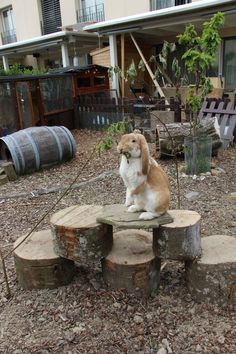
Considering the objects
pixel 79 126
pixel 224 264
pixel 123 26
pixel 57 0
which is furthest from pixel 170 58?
pixel 224 264

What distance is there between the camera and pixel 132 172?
2.26 meters

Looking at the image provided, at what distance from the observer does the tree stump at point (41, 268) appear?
251cm

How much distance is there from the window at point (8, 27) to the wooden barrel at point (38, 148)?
16.6m

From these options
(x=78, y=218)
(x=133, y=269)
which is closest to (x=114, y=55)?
(x=78, y=218)

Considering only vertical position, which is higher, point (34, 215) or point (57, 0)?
point (57, 0)

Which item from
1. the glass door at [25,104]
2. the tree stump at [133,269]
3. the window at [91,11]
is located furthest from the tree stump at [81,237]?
the window at [91,11]

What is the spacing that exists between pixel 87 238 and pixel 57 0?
58.2ft

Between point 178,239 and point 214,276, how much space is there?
1.24 feet

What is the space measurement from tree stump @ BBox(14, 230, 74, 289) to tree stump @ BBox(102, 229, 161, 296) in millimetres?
315

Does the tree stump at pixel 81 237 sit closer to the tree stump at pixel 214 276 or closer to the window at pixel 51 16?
the tree stump at pixel 214 276

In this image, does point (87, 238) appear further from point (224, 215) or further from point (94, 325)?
point (224, 215)

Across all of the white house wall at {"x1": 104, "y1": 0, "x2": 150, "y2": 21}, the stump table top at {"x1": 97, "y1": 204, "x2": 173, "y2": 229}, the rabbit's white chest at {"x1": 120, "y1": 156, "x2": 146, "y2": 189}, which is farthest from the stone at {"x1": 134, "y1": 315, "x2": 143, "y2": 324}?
the white house wall at {"x1": 104, "y1": 0, "x2": 150, "y2": 21}

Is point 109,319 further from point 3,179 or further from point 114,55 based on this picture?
point 114,55

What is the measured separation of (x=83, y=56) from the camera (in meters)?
17.1
